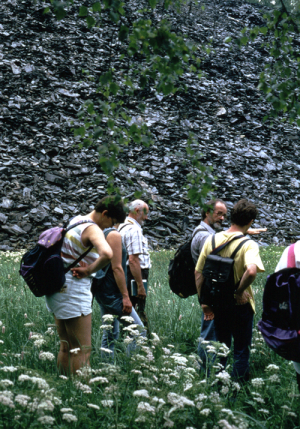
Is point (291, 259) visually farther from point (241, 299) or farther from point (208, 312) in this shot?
point (208, 312)

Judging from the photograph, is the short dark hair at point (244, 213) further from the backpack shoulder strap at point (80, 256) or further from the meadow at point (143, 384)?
the backpack shoulder strap at point (80, 256)

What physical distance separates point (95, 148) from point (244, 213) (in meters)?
17.7

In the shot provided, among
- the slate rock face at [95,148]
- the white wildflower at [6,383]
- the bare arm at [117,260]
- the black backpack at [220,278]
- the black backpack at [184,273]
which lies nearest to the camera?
the white wildflower at [6,383]

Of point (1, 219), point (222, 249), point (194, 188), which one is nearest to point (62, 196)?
Result: point (1, 219)

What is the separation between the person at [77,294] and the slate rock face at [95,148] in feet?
36.6

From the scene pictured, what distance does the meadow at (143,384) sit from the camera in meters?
2.93

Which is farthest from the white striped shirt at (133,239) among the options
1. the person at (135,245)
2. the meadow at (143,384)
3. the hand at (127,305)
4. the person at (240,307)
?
the person at (240,307)

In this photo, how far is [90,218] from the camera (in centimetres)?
449

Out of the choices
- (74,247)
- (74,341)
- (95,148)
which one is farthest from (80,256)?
(95,148)

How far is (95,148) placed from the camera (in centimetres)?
2188

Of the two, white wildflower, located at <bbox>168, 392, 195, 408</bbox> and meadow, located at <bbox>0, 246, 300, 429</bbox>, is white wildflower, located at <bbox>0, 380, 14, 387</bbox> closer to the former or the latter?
meadow, located at <bbox>0, 246, 300, 429</bbox>

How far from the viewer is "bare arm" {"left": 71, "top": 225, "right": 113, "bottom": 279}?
13.4ft

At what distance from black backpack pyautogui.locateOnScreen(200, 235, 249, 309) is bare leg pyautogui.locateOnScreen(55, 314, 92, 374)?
1378mm

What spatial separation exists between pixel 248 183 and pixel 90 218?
19.3 m
